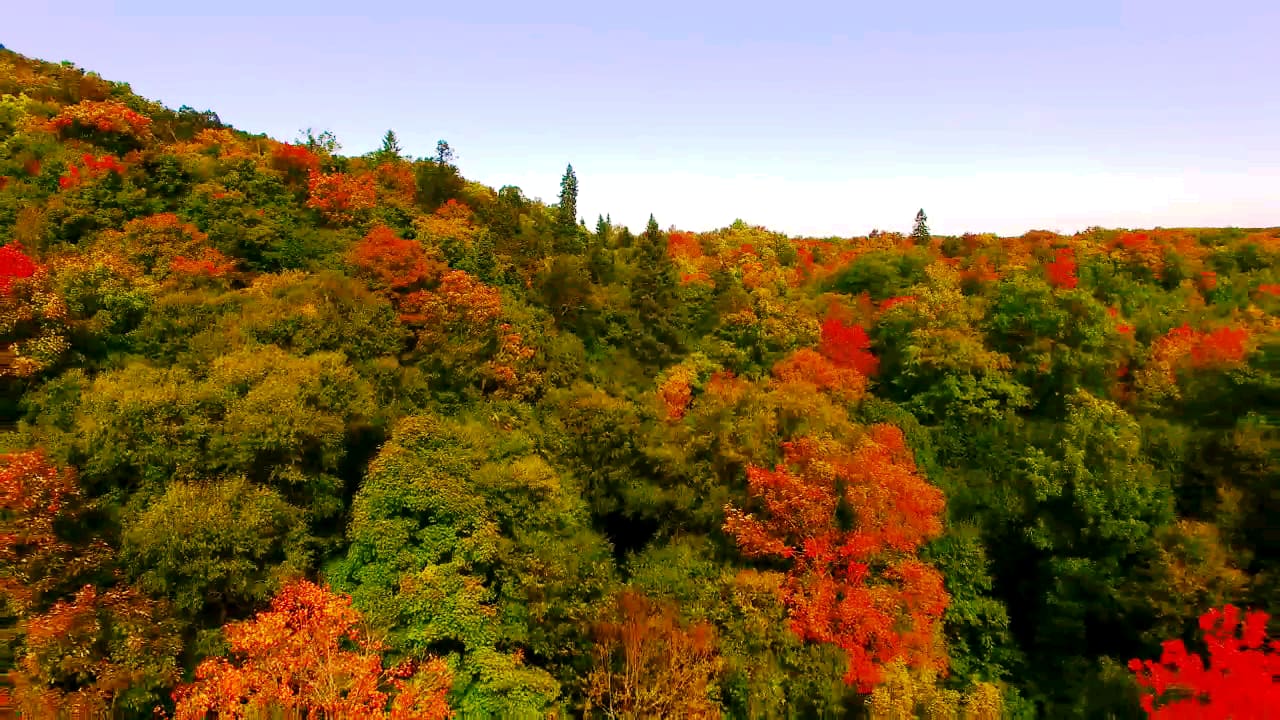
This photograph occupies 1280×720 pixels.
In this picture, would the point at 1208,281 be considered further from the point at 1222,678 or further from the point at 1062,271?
the point at 1222,678

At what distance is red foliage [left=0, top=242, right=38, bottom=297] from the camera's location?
22516mm

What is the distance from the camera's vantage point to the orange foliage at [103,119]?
39.4 m

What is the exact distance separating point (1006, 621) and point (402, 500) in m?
23.9

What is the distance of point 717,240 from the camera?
2320 inches

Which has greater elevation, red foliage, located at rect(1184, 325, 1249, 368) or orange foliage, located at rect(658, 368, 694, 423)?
red foliage, located at rect(1184, 325, 1249, 368)

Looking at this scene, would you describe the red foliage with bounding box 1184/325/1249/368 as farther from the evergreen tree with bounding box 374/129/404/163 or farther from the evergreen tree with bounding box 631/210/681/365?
the evergreen tree with bounding box 374/129/404/163

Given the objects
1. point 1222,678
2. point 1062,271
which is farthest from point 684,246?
point 1222,678

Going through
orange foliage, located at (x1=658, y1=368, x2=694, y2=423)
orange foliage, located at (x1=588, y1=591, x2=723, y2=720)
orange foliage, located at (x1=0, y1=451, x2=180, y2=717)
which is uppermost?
orange foliage, located at (x1=658, y1=368, x2=694, y2=423)

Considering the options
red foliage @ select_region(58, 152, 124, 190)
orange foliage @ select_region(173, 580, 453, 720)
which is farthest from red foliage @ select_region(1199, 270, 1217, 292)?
red foliage @ select_region(58, 152, 124, 190)

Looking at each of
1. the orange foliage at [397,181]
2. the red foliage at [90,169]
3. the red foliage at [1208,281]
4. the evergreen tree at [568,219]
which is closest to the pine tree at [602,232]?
the evergreen tree at [568,219]

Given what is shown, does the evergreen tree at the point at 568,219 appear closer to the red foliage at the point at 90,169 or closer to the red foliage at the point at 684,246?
the red foliage at the point at 684,246

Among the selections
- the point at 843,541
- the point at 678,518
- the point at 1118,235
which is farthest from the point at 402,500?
the point at 1118,235

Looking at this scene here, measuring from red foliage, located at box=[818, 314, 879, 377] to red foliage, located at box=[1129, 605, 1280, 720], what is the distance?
1924 cm

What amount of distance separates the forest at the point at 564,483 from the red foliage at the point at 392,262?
0.18m
